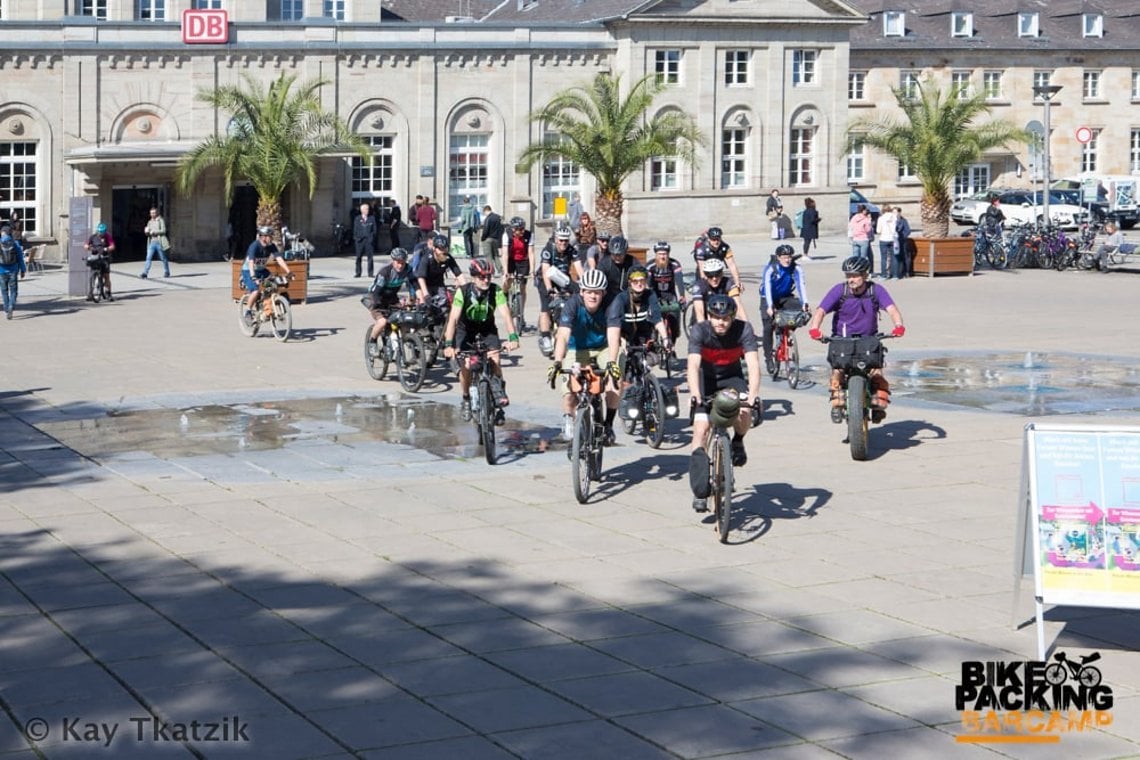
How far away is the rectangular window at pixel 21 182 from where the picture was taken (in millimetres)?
45000

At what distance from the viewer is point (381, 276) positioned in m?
21.5

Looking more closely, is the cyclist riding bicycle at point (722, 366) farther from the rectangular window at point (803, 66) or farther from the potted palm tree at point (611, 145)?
the rectangular window at point (803, 66)

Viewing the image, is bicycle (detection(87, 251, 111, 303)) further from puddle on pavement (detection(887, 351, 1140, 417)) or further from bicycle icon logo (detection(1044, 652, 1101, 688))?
bicycle icon logo (detection(1044, 652, 1101, 688))

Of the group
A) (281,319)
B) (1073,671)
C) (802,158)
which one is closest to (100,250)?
(281,319)

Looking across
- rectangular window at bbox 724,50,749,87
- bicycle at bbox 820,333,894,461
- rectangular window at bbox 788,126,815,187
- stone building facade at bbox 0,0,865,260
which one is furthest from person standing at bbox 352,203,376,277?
bicycle at bbox 820,333,894,461

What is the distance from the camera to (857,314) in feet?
51.9

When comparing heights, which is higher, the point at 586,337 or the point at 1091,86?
the point at 1091,86

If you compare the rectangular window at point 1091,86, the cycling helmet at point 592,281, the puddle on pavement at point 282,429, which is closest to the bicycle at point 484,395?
the puddle on pavement at point 282,429

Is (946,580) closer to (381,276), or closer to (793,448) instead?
(793,448)

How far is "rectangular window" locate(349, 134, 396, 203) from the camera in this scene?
1914 inches

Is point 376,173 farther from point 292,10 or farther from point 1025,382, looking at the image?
point 1025,382

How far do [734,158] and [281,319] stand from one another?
30.1 meters

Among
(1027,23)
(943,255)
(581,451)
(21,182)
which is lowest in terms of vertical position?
(581,451)

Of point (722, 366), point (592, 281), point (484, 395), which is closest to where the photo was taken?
point (722, 366)
